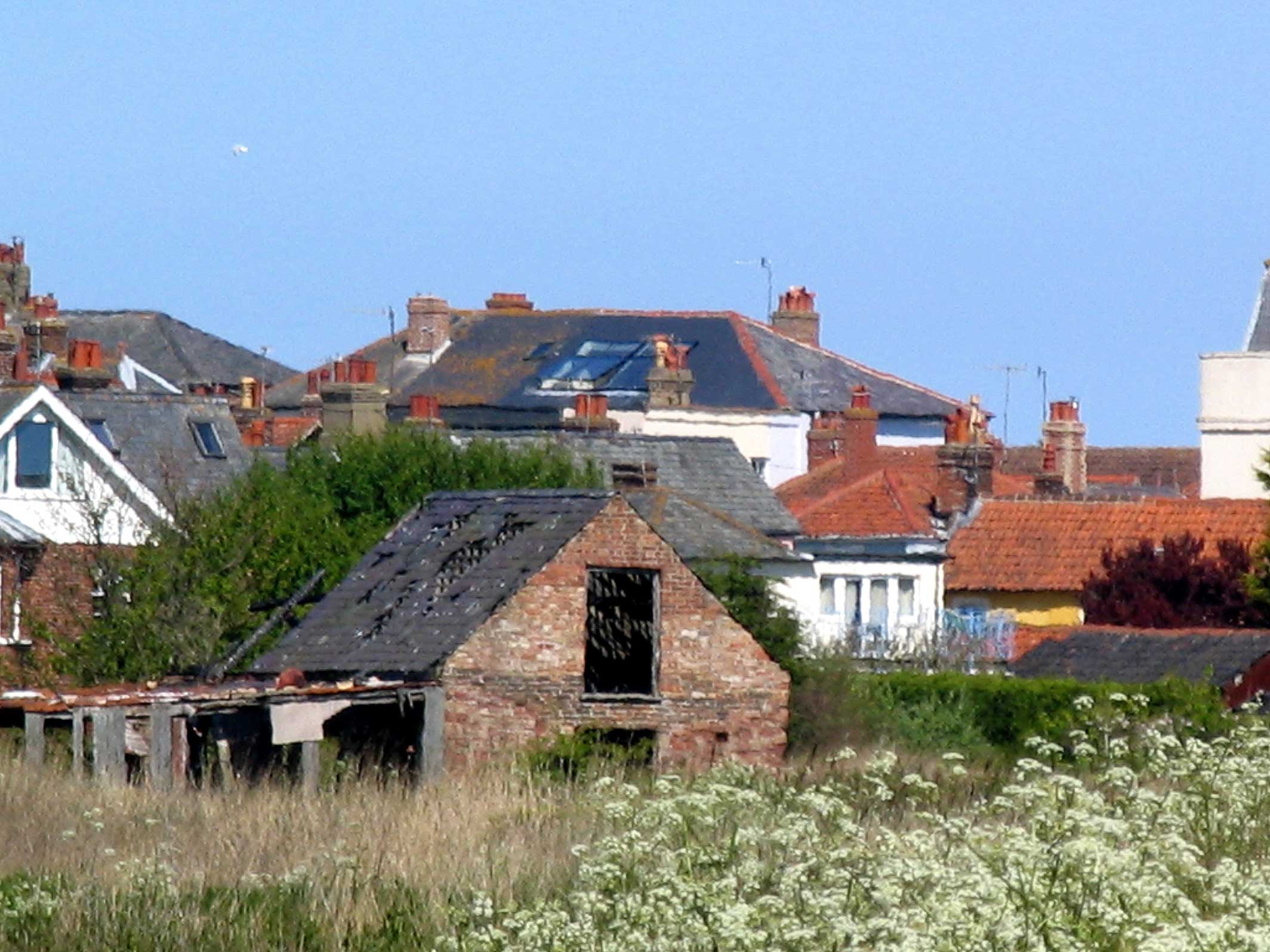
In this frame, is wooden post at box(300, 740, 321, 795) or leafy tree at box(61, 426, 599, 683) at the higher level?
leafy tree at box(61, 426, 599, 683)

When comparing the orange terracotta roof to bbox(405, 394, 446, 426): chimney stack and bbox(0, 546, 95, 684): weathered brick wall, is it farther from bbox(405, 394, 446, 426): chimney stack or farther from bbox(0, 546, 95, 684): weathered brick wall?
bbox(0, 546, 95, 684): weathered brick wall

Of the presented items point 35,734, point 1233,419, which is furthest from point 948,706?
point 1233,419

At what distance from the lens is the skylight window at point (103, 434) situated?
1789 inches

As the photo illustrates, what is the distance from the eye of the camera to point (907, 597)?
5344 cm

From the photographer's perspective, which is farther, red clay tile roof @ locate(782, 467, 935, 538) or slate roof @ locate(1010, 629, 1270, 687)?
red clay tile roof @ locate(782, 467, 935, 538)

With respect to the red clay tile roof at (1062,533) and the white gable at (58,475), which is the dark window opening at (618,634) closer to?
the white gable at (58,475)

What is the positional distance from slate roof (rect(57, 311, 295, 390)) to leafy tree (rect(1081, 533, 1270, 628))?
115 ft

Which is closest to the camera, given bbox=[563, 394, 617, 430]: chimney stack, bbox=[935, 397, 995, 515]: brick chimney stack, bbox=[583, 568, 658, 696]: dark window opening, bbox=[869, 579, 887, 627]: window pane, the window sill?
the window sill

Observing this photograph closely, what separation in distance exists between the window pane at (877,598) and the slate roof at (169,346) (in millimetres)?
31101

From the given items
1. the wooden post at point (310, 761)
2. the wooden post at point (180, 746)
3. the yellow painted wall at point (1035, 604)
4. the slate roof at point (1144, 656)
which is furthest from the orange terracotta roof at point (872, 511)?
the wooden post at point (310, 761)

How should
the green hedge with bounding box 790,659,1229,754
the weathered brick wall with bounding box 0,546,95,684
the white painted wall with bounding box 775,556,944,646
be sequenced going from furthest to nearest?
the white painted wall with bounding box 775,556,944,646, the weathered brick wall with bounding box 0,546,95,684, the green hedge with bounding box 790,659,1229,754

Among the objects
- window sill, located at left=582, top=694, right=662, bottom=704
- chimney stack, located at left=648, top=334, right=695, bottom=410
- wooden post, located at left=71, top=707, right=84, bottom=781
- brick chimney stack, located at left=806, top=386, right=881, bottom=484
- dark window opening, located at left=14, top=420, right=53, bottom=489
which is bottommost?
wooden post, located at left=71, top=707, right=84, bottom=781

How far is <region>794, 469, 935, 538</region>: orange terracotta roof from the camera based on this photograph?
54.3 meters

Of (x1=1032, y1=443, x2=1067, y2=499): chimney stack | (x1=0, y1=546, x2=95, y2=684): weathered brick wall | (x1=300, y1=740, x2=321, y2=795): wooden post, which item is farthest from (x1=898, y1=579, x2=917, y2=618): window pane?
(x1=300, y1=740, x2=321, y2=795): wooden post
